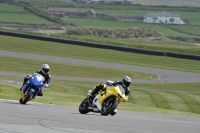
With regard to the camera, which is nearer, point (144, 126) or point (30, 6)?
point (144, 126)

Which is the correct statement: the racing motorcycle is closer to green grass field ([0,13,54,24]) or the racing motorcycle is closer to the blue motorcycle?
the blue motorcycle

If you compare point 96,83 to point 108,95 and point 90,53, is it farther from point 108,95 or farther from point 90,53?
point 108,95

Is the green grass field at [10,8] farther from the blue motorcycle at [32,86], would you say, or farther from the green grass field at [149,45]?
the blue motorcycle at [32,86]

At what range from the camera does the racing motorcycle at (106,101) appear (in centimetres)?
1936

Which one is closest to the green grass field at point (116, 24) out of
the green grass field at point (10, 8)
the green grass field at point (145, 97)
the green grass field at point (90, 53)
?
the green grass field at point (10, 8)

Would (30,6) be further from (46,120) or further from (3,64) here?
(46,120)

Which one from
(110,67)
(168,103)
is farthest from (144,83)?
(168,103)

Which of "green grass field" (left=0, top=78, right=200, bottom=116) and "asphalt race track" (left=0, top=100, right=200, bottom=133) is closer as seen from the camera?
"asphalt race track" (left=0, top=100, right=200, bottom=133)

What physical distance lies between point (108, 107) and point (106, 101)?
10.0 inches

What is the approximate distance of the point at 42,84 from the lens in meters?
22.8

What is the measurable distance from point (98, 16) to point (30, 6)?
16870 mm

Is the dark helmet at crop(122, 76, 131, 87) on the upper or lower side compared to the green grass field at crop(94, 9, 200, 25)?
upper

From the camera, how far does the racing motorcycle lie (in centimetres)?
1936

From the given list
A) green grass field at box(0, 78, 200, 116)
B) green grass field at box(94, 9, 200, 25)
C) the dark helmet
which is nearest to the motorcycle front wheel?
the dark helmet
